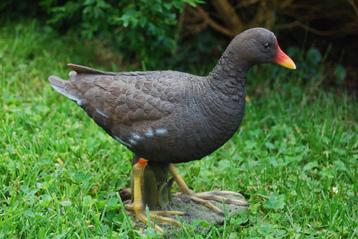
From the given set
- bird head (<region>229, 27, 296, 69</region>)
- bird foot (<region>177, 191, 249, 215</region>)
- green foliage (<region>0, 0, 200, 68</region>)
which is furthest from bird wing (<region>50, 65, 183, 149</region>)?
green foliage (<region>0, 0, 200, 68</region>)

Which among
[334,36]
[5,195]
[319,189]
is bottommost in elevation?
[5,195]

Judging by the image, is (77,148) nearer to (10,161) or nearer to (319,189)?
(10,161)

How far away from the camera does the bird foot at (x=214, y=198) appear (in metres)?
3.80

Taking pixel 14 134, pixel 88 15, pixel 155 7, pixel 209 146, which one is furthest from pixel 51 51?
pixel 209 146

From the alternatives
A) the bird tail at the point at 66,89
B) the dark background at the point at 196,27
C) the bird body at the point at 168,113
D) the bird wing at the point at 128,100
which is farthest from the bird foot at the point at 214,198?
the dark background at the point at 196,27

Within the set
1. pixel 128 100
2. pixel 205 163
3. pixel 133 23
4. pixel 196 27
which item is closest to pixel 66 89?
pixel 128 100

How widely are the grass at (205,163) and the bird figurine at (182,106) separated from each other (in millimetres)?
415

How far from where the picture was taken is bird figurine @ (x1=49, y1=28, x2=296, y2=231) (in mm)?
3355

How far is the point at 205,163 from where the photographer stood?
4402 millimetres

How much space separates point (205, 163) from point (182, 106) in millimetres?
1094

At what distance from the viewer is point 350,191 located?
13.1 ft

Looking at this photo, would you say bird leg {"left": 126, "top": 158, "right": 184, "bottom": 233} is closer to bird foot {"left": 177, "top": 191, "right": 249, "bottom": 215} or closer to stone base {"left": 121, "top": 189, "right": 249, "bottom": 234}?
stone base {"left": 121, "top": 189, "right": 249, "bottom": 234}

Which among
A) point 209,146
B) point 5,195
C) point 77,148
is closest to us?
point 209,146

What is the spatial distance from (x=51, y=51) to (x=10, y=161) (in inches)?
86.2
